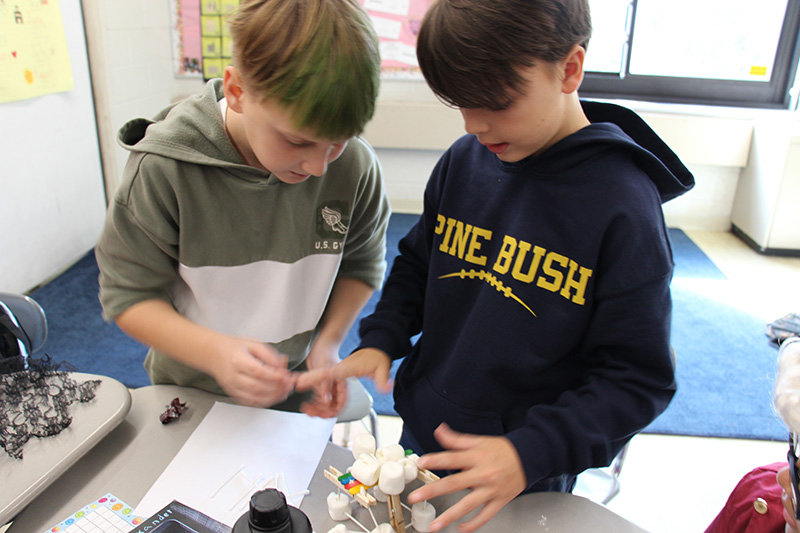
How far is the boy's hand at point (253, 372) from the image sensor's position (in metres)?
0.72

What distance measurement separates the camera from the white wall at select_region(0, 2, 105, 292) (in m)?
2.48

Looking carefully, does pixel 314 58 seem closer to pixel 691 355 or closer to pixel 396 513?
pixel 396 513

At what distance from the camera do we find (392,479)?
0.64 metres

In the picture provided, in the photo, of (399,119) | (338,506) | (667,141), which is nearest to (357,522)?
(338,506)

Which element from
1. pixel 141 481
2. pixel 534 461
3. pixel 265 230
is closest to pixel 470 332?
pixel 534 461

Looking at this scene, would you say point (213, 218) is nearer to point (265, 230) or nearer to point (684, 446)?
point (265, 230)

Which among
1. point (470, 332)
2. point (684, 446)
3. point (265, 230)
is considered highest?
point (265, 230)

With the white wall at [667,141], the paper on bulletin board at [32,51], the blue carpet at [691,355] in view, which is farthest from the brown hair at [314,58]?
the white wall at [667,141]

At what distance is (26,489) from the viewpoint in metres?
0.67

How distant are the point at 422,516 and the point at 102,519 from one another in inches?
14.3

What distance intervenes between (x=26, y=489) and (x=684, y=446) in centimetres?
197

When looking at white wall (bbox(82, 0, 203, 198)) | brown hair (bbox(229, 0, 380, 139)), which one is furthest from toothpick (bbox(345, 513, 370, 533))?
white wall (bbox(82, 0, 203, 198))

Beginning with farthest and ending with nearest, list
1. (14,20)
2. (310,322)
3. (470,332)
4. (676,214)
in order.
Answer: (676,214)
(14,20)
(310,322)
(470,332)

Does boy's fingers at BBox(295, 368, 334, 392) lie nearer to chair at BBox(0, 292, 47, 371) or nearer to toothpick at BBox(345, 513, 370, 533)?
toothpick at BBox(345, 513, 370, 533)
